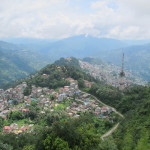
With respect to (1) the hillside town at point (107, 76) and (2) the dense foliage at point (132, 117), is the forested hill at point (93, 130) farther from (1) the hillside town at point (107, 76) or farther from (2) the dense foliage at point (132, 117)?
(1) the hillside town at point (107, 76)

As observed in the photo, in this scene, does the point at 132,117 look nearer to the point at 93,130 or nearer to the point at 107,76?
the point at 93,130

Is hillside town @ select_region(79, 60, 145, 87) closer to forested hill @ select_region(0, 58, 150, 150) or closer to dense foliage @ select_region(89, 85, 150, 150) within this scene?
dense foliage @ select_region(89, 85, 150, 150)

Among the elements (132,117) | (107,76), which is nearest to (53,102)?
(132,117)

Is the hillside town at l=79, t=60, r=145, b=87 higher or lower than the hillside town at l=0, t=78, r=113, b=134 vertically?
lower

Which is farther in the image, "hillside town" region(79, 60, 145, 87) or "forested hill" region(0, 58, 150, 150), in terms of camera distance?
"hillside town" region(79, 60, 145, 87)

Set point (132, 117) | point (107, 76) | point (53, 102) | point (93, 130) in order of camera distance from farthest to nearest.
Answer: point (107, 76)
point (53, 102)
point (132, 117)
point (93, 130)

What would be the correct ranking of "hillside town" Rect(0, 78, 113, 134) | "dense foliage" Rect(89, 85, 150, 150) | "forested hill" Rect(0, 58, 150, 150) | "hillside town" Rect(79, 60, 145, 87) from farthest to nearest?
"hillside town" Rect(79, 60, 145, 87) → "hillside town" Rect(0, 78, 113, 134) → "dense foliage" Rect(89, 85, 150, 150) → "forested hill" Rect(0, 58, 150, 150)

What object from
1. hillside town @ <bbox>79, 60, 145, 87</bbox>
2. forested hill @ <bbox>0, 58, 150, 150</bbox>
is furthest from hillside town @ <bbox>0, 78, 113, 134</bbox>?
hillside town @ <bbox>79, 60, 145, 87</bbox>

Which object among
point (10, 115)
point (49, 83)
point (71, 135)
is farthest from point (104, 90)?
point (71, 135)

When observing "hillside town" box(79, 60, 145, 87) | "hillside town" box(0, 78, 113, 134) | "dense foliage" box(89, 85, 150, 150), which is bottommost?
"hillside town" box(79, 60, 145, 87)
